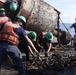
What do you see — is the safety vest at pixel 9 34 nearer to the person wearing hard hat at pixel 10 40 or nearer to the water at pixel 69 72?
the person wearing hard hat at pixel 10 40

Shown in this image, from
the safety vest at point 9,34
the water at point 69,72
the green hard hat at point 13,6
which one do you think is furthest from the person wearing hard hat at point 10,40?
the green hard hat at point 13,6

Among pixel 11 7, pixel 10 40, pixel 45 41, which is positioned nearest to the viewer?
pixel 10 40

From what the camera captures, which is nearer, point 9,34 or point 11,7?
point 9,34

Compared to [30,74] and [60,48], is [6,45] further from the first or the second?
[60,48]

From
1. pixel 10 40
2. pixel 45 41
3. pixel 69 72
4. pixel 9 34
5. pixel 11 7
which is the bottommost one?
pixel 69 72

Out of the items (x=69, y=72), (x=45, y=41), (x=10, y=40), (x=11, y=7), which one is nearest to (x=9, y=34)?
(x=10, y=40)

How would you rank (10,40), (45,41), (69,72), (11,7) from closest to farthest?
(10,40) → (69,72) → (11,7) → (45,41)

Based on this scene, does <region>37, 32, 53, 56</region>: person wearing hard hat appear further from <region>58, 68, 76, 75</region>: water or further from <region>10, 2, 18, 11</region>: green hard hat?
<region>58, 68, 76, 75</region>: water

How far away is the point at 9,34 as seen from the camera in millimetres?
6305

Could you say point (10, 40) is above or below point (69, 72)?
above

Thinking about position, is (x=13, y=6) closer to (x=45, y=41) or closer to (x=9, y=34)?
(x=45, y=41)

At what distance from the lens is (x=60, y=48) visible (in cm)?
1477

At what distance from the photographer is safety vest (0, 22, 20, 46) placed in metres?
6.30

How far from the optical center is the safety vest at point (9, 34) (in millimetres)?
6297
